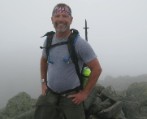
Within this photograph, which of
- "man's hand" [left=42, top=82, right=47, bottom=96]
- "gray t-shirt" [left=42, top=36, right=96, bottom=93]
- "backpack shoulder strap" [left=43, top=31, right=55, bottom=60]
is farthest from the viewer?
"man's hand" [left=42, top=82, right=47, bottom=96]

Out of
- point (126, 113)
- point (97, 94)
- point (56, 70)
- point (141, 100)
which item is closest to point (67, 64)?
point (56, 70)

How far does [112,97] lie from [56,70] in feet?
26.0

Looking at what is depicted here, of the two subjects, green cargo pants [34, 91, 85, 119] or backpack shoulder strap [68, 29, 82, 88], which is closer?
backpack shoulder strap [68, 29, 82, 88]

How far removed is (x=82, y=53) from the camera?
27.5 ft

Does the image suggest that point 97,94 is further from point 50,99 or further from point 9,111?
point 50,99

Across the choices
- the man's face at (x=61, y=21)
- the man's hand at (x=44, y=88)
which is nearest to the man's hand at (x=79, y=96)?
the man's hand at (x=44, y=88)

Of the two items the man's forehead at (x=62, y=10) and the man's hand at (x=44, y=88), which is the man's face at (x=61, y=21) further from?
the man's hand at (x=44, y=88)

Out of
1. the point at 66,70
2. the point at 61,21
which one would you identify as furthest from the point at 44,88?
the point at 61,21

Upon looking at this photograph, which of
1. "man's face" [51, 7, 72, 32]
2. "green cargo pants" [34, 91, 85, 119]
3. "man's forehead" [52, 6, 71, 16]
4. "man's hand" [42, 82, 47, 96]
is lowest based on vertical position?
"green cargo pants" [34, 91, 85, 119]

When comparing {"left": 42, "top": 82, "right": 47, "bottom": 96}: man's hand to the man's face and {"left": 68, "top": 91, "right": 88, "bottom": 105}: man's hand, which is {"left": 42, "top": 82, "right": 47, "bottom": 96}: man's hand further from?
the man's face

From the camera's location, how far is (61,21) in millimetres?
8688

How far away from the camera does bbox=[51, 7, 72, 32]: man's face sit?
863cm

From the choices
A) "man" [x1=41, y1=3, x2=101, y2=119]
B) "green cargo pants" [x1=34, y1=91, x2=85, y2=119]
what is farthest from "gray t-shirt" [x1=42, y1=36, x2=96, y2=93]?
"green cargo pants" [x1=34, y1=91, x2=85, y2=119]

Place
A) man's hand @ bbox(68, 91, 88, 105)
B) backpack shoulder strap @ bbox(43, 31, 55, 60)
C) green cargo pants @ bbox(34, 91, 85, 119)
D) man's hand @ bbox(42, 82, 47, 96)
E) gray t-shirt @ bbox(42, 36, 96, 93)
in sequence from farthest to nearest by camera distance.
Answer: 1. man's hand @ bbox(42, 82, 47, 96)
2. backpack shoulder strap @ bbox(43, 31, 55, 60)
3. green cargo pants @ bbox(34, 91, 85, 119)
4. man's hand @ bbox(68, 91, 88, 105)
5. gray t-shirt @ bbox(42, 36, 96, 93)
